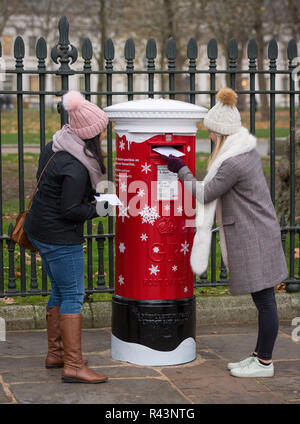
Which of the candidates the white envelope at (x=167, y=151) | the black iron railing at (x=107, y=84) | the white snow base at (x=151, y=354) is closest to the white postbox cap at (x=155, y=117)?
the white envelope at (x=167, y=151)

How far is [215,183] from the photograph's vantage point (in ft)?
16.1

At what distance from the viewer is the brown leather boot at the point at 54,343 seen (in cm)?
519

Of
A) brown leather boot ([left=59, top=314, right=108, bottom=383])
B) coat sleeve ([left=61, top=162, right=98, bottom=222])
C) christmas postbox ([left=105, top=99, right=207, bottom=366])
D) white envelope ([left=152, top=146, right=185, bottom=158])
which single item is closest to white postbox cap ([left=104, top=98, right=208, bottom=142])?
christmas postbox ([left=105, top=99, right=207, bottom=366])

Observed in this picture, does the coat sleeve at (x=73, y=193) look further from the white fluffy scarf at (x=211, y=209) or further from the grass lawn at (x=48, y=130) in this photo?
the grass lawn at (x=48, y=130)

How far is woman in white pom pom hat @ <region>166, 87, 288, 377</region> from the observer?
16.1ft

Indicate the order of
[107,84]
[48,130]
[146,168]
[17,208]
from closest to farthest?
[146,168] → [107,84] → [17,208] → [48,130]

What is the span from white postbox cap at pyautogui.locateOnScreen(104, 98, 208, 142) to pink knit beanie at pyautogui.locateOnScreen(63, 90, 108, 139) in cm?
38

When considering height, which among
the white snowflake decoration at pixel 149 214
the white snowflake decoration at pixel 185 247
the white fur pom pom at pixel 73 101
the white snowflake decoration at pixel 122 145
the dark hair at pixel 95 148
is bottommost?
the white snowflake decoration at pixel 185 247

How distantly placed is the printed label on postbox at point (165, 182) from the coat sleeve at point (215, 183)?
0.65 ft

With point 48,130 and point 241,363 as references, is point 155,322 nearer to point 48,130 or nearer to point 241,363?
point 241,363

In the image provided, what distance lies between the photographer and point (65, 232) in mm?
4836

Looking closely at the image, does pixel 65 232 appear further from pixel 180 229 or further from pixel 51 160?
pixel 180 229

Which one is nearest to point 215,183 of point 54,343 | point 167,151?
point 167,151

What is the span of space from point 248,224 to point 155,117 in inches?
35.5
